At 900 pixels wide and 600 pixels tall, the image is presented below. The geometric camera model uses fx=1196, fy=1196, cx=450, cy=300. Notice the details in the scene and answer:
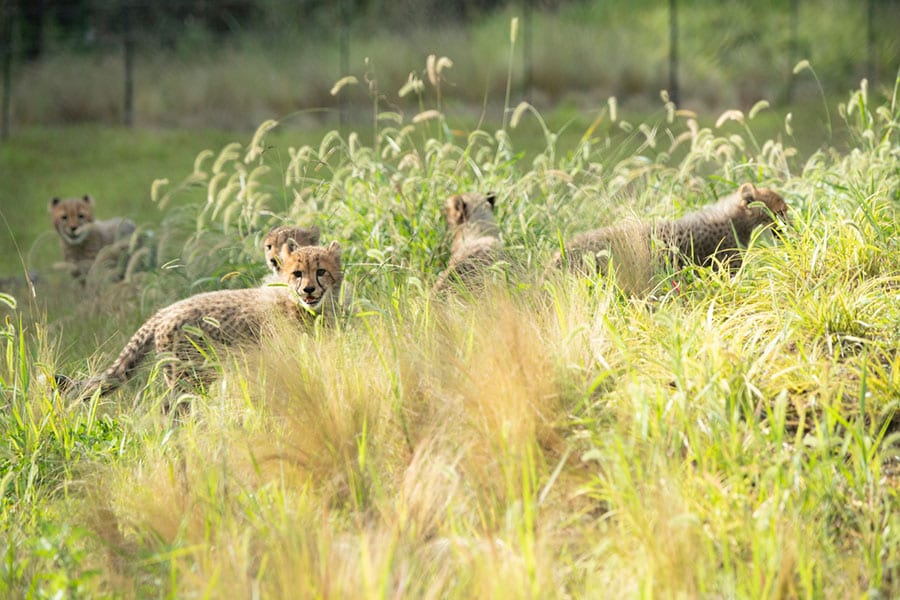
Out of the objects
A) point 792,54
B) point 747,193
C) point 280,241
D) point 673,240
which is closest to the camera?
point 673,240

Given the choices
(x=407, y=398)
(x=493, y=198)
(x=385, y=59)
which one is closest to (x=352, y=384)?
(x=407, y=398)

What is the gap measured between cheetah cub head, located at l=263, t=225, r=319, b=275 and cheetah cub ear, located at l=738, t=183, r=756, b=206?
2388mm

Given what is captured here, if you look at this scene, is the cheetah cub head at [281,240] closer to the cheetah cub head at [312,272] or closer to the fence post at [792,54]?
the cheetah cub head at [312,272]

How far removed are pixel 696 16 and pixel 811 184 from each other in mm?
14466

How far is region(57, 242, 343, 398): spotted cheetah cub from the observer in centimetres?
570

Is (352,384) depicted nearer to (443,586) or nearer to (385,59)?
(443,586)

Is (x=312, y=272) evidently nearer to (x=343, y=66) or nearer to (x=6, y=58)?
(x=343, y=66)

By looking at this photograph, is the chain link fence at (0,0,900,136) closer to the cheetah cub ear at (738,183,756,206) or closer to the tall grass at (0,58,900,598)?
the cheetah cub ear at (738,183,756,206)

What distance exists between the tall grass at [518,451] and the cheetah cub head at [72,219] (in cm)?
408

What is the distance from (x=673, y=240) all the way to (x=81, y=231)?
5.49 metres

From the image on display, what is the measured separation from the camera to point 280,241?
6371 mm

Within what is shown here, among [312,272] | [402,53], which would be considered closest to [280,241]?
[312,272]

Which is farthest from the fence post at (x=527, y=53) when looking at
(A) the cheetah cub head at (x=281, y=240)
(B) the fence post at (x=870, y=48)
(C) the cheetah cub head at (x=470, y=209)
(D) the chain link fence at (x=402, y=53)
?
(A) the cheetah cub head at (x=281, y=240)

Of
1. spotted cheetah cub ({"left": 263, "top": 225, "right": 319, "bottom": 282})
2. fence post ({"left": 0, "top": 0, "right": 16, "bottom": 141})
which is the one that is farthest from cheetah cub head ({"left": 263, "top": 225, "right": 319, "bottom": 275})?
fence post ({"left": 0, "top": 0, "right": 16, "bottom": 141})
